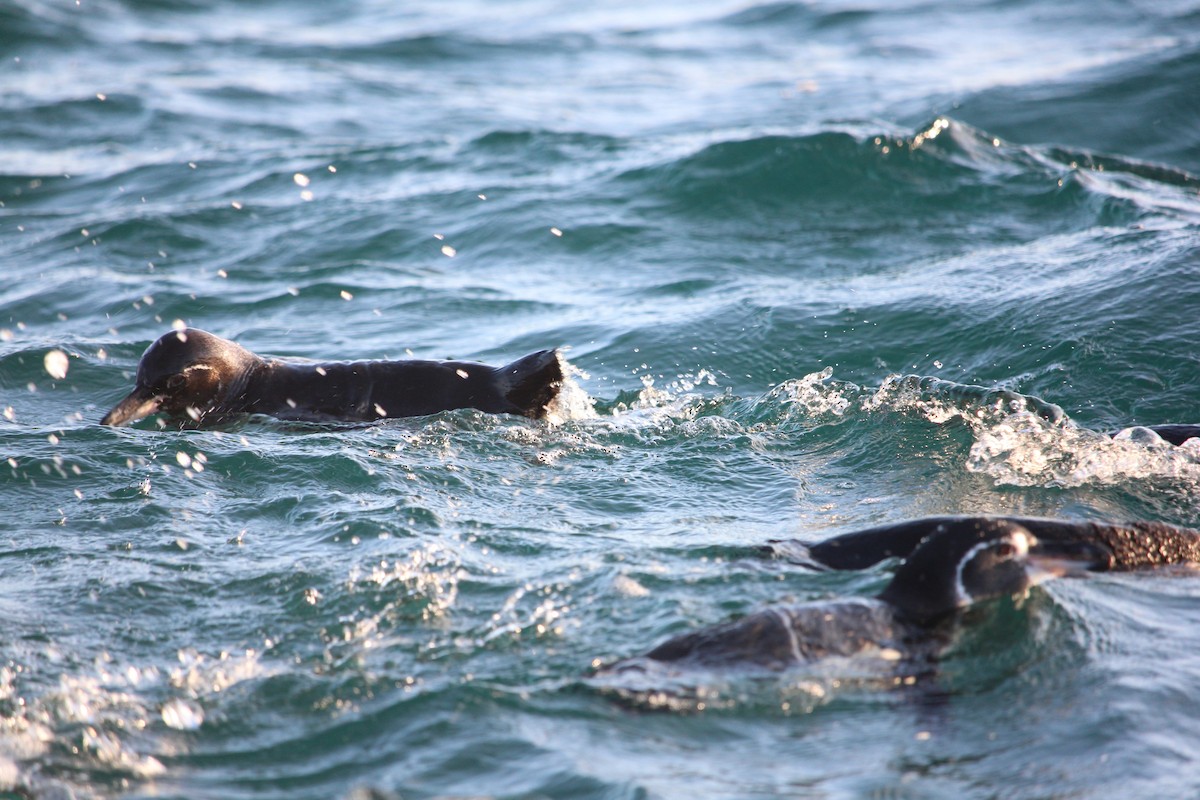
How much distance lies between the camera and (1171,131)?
1216 centimetres

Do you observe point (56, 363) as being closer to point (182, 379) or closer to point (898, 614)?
point (182, 379)

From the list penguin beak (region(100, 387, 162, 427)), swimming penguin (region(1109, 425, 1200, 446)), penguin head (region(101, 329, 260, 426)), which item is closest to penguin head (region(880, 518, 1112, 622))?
swimming penguin (region(1109, 425, 1200, 446))

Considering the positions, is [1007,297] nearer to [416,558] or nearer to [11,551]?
[416,558]

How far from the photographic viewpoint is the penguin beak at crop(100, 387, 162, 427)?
6.15 metres

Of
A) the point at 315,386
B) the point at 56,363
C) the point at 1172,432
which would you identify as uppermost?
the point at 315,386

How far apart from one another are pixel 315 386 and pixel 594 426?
4.60 feet

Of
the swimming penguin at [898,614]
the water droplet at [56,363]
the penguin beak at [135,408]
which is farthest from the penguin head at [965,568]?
the water droplet at [56,363]

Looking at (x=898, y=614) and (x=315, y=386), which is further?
(x=315, y=386)

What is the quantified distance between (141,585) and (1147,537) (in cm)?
368

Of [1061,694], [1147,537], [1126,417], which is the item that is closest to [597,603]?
[1061,694]

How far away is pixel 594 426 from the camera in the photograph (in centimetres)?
630

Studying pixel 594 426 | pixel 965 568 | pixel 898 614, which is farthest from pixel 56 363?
pixel 965 568

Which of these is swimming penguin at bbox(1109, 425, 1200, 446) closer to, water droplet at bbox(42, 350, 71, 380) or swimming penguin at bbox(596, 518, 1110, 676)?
swimming penguin at bbox(596, 518, 1110, 676)

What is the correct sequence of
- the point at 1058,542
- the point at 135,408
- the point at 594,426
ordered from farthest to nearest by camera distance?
the point at 594,426 → the point at 135,408 → the point at 1058,542
